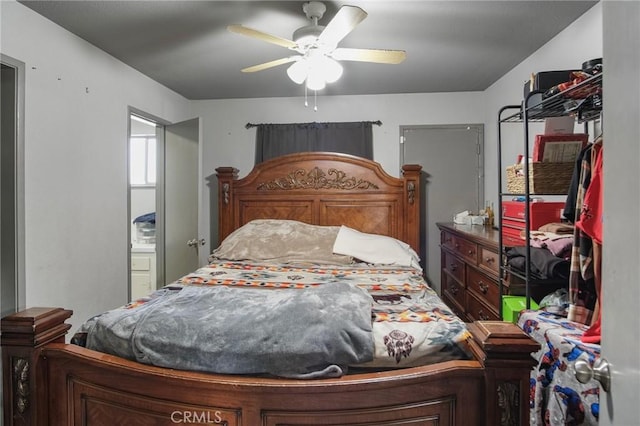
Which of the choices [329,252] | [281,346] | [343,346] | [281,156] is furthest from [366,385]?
[281,156]

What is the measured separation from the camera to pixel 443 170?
377cm

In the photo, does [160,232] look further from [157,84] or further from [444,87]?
[444,87]

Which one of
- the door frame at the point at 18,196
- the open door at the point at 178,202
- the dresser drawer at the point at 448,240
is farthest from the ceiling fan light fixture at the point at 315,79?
the dresser drawer at the point at 448,240

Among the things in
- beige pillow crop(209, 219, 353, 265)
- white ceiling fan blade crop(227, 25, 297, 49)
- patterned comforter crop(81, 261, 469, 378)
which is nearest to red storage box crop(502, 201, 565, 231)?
patterned comforter crop(81, 261, 469, 378)

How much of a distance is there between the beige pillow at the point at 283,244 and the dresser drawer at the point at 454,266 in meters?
0.95

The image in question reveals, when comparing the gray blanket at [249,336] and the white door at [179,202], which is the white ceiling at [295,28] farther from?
the gray blanket at [249,336]

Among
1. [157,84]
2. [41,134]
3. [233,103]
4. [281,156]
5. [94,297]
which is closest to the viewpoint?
[41,134]

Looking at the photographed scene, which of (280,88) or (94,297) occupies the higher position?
(280,88)

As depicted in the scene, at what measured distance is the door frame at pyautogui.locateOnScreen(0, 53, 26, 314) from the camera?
202 centimetres

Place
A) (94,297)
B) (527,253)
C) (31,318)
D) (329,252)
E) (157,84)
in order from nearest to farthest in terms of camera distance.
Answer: (31,318) < (527,253) < (94,297) < (329,252) < (157,84)

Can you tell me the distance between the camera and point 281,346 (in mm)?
1056

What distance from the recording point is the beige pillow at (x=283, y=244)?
2.96 m

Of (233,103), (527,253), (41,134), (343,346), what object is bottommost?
(343,346)

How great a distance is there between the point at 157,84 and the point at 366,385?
335 centimetres
